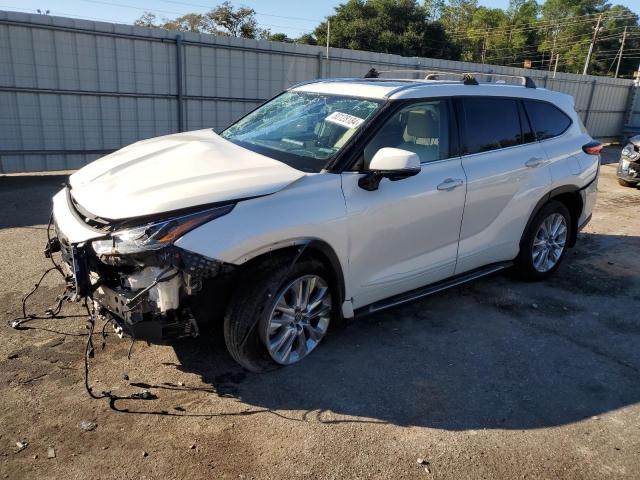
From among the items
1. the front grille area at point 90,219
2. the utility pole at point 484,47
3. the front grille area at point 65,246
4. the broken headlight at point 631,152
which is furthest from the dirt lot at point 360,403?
the utility pole at point 484,47

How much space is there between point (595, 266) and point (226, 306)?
465 cm

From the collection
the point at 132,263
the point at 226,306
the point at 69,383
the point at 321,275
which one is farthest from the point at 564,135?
the point at 69,383

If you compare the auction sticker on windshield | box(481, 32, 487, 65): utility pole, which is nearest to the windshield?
the auction sticker on windshield

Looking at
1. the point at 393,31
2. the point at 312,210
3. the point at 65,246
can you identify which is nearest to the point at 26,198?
the point at 65,246

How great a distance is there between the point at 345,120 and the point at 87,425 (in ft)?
8.41

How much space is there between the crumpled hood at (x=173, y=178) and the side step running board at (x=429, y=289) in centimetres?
113

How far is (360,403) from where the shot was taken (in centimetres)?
327

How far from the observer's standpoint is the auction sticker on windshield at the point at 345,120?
3.80 m

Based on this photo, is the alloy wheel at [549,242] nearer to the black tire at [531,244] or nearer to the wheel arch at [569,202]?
the black tire at [531,244]

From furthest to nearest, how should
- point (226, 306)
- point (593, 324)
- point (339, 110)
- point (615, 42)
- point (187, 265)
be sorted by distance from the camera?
point (615, 42) < point (593, 324) < point (339, 110) < point (226, 306) < point (187, 265)

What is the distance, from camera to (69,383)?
11.0 feet

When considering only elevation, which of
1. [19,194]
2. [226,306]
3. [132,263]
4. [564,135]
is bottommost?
[19,194]

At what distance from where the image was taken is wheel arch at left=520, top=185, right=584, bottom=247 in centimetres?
500

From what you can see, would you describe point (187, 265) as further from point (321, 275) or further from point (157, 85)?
point (157, 85)
